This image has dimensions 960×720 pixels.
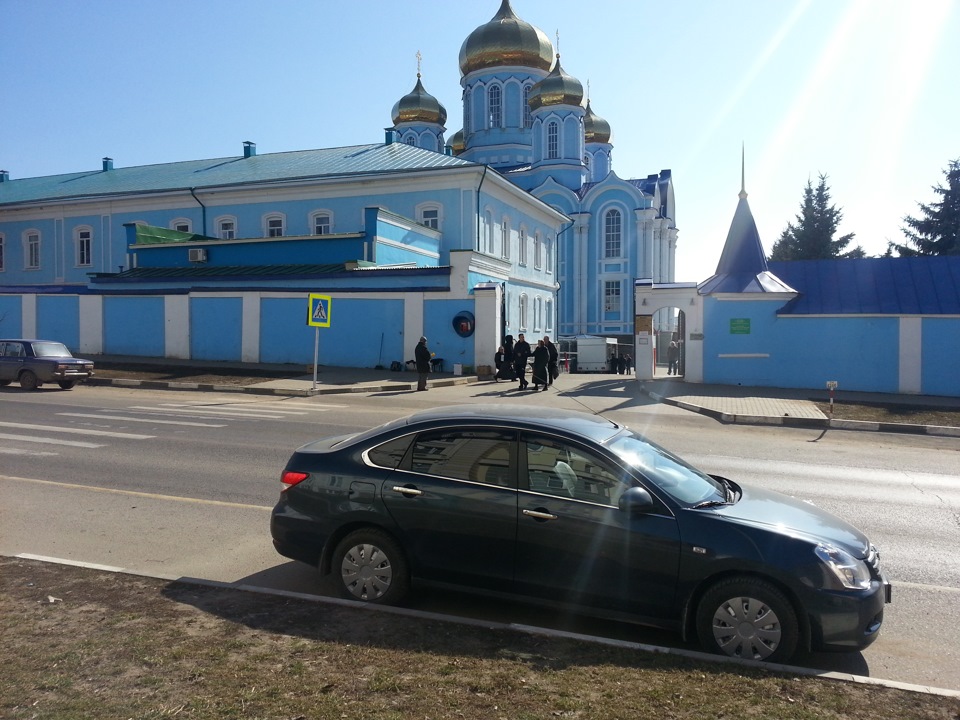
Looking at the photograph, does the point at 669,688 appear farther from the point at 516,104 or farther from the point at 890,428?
the point at 516,104

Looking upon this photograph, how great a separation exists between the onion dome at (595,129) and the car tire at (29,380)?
45.0m

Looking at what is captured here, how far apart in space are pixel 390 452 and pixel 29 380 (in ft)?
63.5

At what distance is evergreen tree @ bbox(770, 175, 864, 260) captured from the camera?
54562 millimetres

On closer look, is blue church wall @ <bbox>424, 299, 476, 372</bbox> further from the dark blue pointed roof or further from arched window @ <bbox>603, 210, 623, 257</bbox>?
arched window @ <bbox>603, 210, 623, 257</bbox>

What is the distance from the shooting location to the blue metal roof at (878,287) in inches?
880

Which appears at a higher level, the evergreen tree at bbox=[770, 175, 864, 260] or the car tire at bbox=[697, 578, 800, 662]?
the evergreen tree at bbox=[770, 175, 864, 260]

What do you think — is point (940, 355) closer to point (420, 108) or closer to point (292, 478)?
point (292, 478)

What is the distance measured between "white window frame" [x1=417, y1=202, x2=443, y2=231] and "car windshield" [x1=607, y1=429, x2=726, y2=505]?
2841cm

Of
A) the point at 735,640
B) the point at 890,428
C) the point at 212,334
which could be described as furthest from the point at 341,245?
the point at 735,640

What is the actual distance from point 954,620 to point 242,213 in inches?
1401

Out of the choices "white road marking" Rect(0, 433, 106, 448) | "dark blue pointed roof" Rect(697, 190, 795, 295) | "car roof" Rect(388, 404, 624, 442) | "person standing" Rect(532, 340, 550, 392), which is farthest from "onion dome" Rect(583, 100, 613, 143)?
"car roof" Rect(388, 404, 624, 442)

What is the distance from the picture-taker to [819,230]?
54.7m

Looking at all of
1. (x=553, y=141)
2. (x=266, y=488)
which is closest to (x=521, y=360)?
(x=266, y=488)

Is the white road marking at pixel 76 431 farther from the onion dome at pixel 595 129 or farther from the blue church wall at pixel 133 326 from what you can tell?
the onion dome at pixel 595 129
